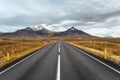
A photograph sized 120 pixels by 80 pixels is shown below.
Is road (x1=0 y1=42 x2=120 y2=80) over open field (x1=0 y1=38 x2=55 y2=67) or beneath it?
over

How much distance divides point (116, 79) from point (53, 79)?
9.90 ft

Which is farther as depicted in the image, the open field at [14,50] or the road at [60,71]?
the open field at [14,50]

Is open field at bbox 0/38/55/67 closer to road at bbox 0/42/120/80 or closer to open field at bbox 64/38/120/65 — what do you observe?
road at bbox 0/42/120/80

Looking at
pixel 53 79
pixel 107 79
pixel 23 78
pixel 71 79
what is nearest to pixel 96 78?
pixel 107 79

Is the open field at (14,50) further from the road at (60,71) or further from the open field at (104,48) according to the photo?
the open field at (104,48)

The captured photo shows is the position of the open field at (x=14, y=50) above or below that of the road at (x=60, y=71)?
below

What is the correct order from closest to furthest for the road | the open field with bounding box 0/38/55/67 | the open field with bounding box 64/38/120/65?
the road, the open field with bounding box 64/38/120/65, the open field with bounding box 0/38/55/67

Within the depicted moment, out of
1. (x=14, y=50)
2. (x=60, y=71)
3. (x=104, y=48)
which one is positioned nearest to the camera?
(x=60, y=71)

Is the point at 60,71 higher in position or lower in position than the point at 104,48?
higher

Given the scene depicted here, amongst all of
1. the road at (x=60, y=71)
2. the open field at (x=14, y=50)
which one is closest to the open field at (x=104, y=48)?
the road at (x=60, y=71)

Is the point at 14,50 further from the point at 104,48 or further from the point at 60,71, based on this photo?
the point at 60,71

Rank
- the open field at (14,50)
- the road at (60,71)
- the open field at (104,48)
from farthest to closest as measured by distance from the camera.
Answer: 1. the open field at (14,50)
2. the open field at (104,48)
3. the road at (60,71)

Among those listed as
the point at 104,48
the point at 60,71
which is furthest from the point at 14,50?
the point at 60,71

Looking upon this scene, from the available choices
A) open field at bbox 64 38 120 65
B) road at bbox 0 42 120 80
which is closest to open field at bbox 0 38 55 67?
road at bbox 0 42 120 80
